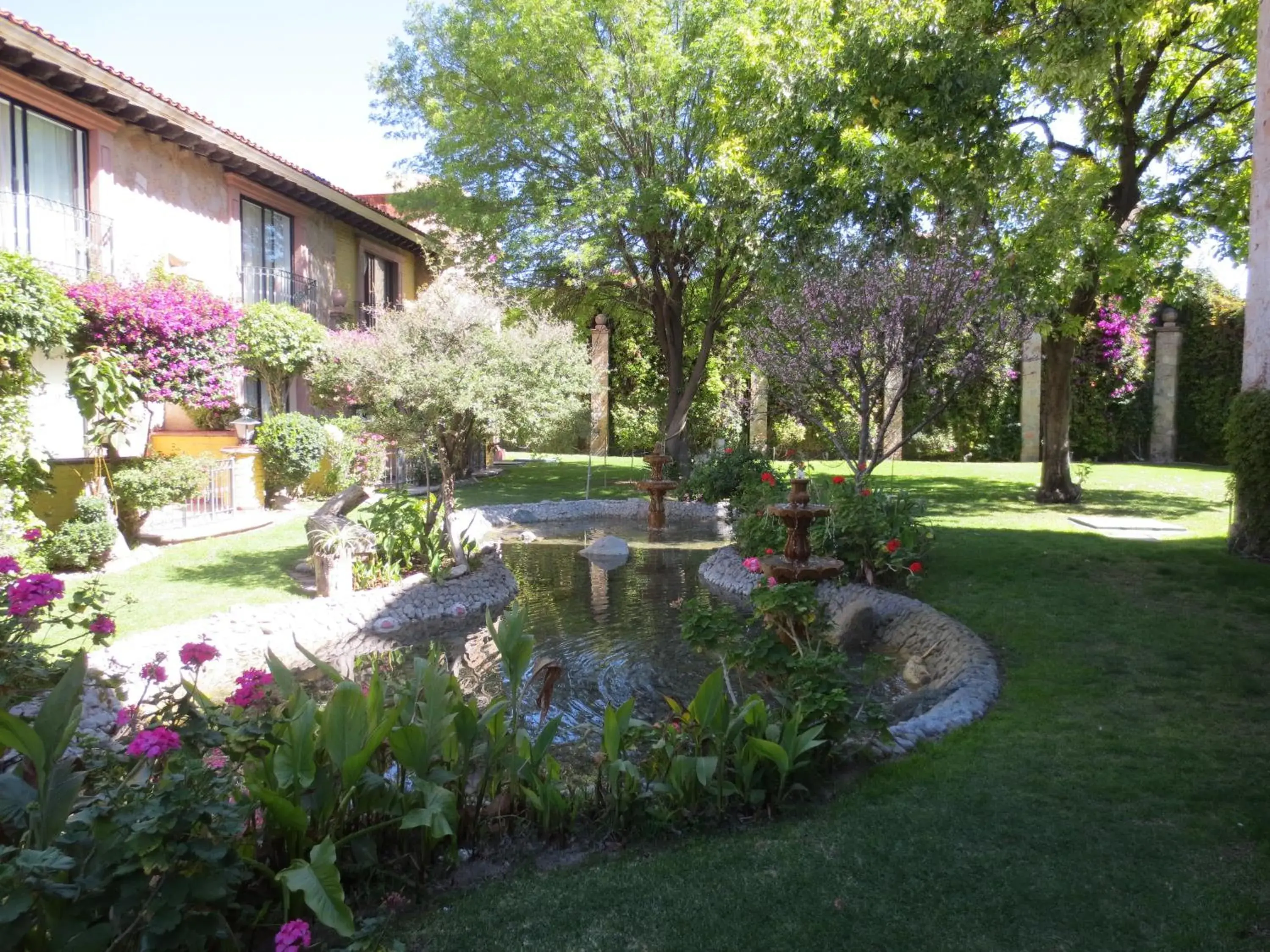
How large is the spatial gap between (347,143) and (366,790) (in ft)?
70.2

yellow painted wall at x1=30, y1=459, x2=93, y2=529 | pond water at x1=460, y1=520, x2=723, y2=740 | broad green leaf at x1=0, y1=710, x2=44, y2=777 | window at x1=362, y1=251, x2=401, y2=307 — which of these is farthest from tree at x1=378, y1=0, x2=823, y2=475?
broad green leaf at x1=0, y1=710, x2=44, y2=777

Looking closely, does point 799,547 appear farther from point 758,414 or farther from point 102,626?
point 758,414

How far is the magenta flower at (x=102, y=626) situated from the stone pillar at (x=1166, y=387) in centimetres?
2122

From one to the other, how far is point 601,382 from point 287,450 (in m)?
10.4

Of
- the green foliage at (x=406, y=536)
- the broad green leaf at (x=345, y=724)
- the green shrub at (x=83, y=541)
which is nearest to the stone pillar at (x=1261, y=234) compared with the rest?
the green foliage at (x=406, y=536)

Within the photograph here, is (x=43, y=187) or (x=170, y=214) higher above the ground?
(x=170, y=214)

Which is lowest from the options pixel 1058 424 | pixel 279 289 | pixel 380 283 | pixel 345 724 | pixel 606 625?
pixel 606 625

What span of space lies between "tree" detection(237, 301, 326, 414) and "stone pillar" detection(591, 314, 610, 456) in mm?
8084

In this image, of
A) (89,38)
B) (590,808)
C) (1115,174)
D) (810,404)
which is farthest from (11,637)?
(1115,174)

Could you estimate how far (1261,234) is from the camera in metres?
7.44

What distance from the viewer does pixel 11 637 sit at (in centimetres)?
328

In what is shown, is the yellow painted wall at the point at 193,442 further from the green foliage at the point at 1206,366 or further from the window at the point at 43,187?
the green foliage at the point at 1206,366

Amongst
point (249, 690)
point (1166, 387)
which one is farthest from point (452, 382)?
point (1166, 387)

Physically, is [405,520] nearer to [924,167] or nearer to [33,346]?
[33,346]
